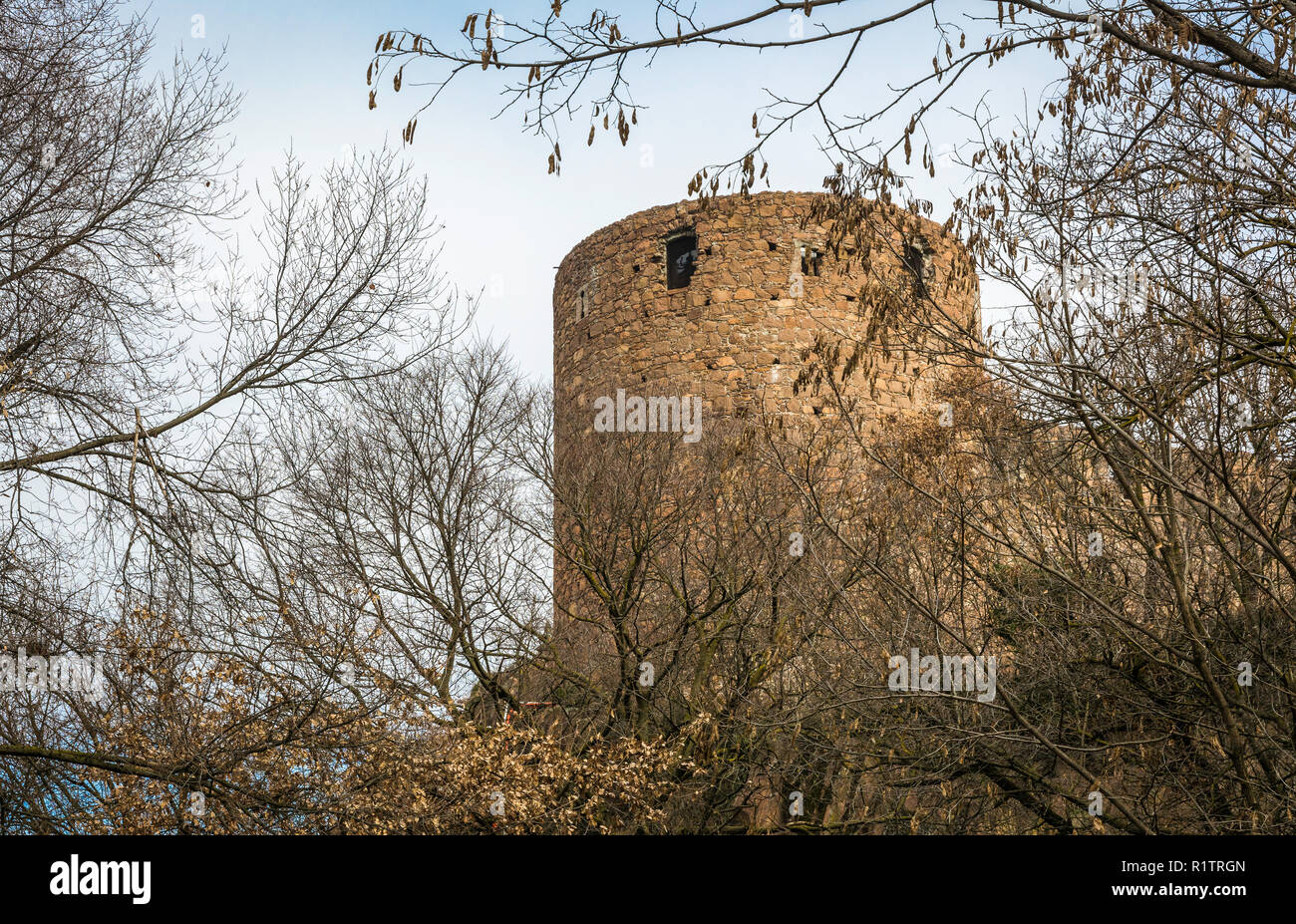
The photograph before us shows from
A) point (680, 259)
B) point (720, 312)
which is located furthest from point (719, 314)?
point (680, 259)

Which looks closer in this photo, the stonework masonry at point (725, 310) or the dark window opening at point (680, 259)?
the stonework masonry at point (725, 310)

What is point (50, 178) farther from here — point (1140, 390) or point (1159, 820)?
point (1159, 820)

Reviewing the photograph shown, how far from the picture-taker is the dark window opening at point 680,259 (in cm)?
1424

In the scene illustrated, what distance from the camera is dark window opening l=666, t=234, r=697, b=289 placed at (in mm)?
14242

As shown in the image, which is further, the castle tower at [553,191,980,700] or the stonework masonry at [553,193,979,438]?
the stonework masonry at [553,193,979,438]

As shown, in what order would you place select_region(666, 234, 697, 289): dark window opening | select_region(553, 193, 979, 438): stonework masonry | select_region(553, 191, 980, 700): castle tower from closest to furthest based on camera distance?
select_region(553, 191, 980, 700): castle tower
select_region(553, 193, 979, 438): stonework masonry
select_region(666, 234, 697, 289): dark window opening

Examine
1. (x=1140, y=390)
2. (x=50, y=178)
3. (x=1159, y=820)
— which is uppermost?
(x=50, y=178)

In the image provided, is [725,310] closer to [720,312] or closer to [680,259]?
[720,312]

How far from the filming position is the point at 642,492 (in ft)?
35.7

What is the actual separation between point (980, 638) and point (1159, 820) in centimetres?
222

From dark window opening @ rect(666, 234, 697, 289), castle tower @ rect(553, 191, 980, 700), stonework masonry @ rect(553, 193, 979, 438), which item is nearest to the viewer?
castle tower @ rect(553, 191, 980, 700)

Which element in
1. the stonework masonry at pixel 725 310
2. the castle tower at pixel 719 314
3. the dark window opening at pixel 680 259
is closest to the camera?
the castle tower at pixel 719 314

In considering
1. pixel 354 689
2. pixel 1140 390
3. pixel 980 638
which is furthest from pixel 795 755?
pixel 1140 390

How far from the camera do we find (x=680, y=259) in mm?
14406
